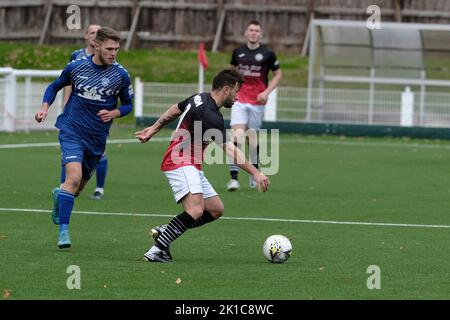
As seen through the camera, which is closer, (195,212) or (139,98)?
(195,212)

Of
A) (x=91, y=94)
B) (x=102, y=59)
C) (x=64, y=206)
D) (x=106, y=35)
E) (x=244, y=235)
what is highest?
(x=106, y=35)

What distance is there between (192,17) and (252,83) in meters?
22.7

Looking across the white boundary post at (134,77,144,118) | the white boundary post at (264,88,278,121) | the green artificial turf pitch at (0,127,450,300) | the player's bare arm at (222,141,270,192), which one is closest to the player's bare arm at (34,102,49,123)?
the green artificial turf pitch at (0,127,450,300)

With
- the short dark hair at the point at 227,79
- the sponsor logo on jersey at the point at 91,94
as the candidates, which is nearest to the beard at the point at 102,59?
the sponsor logo on jersey at the point at 91,94

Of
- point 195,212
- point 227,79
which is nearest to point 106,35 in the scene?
point 227,79

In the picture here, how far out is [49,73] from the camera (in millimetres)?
29750

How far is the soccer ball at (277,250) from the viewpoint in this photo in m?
10.8

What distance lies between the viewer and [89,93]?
12055mm

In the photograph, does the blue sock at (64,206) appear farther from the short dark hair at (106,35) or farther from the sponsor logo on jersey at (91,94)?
the short dark hair at (106,35)

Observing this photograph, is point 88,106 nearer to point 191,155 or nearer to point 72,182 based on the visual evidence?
point 72,182

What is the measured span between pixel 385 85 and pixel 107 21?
12.0 metres

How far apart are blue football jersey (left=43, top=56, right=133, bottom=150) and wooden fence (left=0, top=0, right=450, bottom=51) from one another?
28313 mm

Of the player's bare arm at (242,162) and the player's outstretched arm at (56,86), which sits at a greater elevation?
the player's outstretched arm at (56,86)

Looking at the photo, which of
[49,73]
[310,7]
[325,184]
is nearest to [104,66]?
[325,184]
